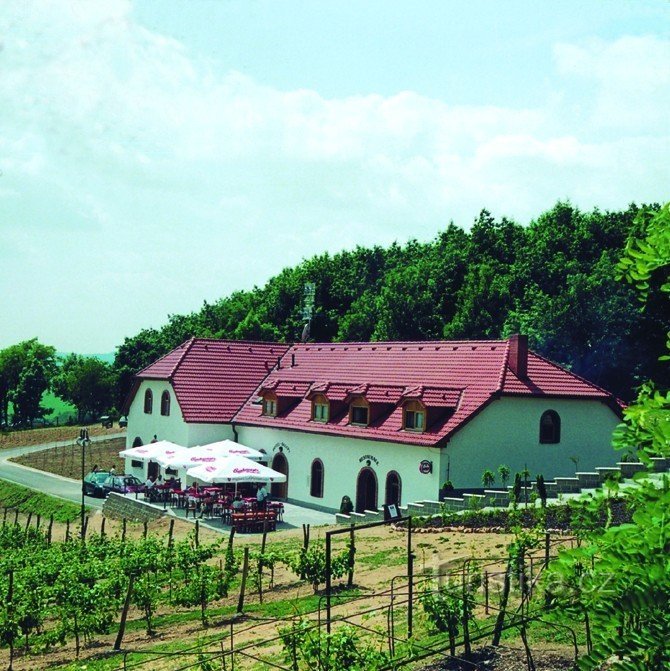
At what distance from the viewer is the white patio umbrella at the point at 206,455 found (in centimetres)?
3341

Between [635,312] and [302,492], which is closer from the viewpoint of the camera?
[302,492]

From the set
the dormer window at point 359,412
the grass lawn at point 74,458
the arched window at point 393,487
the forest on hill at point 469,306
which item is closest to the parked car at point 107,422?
the forest on hill at point 469,306

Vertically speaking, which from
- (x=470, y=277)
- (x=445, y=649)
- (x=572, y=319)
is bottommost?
(x=445, y=649)

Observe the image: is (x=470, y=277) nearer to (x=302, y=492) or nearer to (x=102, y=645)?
(x=302, y=492)

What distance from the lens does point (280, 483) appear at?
38.1m

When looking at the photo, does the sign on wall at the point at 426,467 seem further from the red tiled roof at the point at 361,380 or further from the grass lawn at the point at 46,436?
the grass lawn at the point at 46,436

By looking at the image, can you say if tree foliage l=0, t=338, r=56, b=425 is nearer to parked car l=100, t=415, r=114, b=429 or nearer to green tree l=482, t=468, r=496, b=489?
parked car l=100, t=415, r=114, b=429

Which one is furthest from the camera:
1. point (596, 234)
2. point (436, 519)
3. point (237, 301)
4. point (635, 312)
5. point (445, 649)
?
point (237, 301)

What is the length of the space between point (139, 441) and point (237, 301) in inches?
1527

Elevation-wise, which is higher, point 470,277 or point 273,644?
point 470,277

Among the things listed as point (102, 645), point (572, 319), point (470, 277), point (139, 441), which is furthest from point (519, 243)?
point (102, 645)

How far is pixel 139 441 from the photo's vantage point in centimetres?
4522

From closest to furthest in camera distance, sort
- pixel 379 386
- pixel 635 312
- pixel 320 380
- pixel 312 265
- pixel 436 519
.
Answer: pixel 436 519 → pixel 379 386 → pixel 320 380 → pixel 635 312 → pixel 312 265

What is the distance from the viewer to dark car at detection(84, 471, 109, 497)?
41.1 m
